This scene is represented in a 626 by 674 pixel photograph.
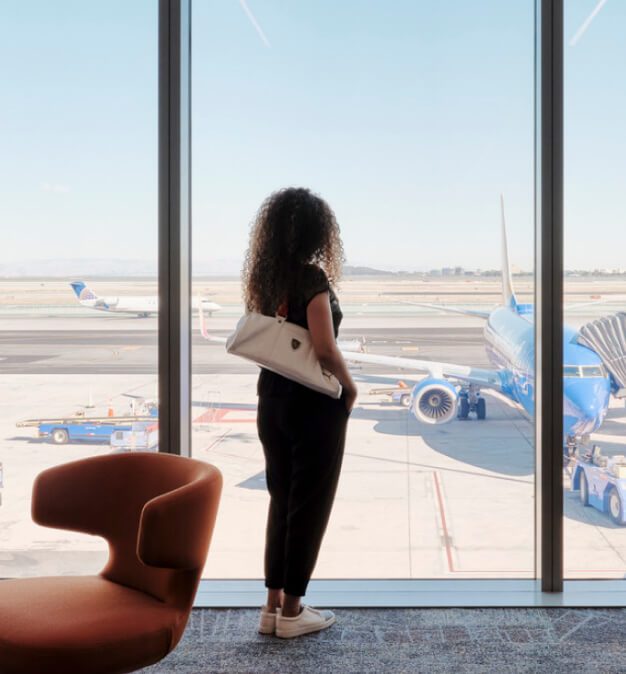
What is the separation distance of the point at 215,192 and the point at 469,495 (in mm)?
1482

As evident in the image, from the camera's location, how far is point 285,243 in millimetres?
1902

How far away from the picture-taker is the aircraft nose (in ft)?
7.82

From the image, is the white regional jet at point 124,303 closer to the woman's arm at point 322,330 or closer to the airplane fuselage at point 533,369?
the woman's arm at point 322,330

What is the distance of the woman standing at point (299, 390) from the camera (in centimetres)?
189

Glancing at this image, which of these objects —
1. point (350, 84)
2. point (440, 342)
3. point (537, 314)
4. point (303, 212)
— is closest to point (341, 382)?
point (303, 212)

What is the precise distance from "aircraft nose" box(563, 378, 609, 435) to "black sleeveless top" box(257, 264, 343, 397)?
0.99m

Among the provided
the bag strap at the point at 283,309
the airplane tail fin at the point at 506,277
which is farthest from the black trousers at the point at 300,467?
the airplane tail fin at the point at 506,277

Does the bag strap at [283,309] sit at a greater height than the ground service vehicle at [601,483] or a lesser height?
greater

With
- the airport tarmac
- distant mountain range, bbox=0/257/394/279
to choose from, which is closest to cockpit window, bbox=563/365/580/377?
the airport tarmac

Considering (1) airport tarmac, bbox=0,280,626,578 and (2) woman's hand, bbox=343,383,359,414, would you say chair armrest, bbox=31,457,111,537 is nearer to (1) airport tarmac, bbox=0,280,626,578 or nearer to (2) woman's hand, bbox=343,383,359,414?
(2) woman's hand, bbox=343,383,359,414

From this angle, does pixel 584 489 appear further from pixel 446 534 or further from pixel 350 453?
pixel 350 453

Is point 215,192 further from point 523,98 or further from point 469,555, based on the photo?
point 469,555

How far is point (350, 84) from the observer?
244 centimetres

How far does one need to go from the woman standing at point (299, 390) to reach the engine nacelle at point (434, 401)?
0.61 meters
